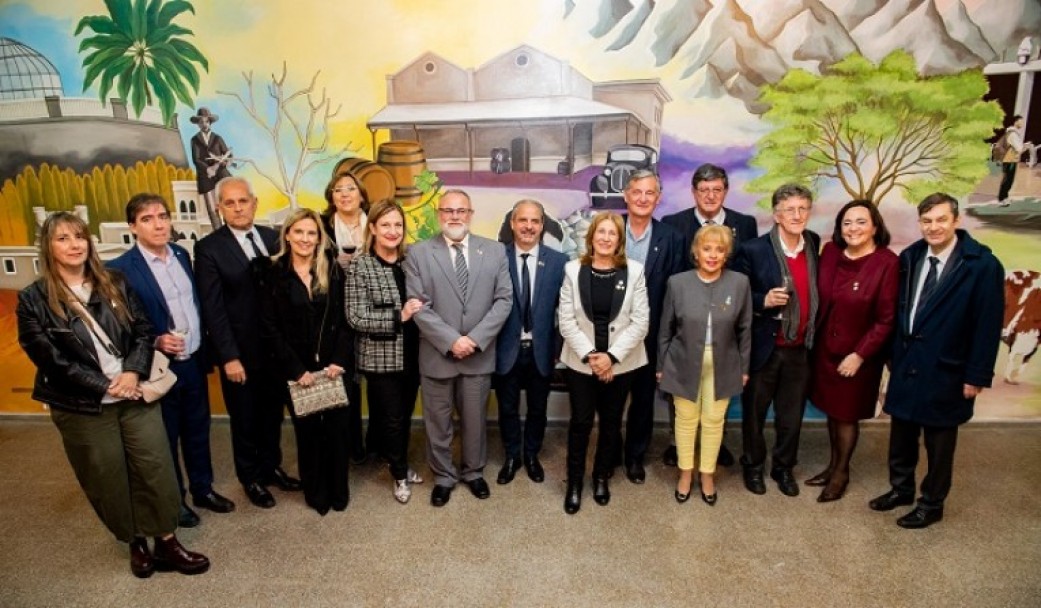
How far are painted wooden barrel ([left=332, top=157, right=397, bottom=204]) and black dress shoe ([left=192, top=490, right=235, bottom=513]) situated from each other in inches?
82.5

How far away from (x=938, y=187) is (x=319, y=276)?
4.05 metres

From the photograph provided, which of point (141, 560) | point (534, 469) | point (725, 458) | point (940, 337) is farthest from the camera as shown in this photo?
point (725, 458)

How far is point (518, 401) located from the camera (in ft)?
10.9

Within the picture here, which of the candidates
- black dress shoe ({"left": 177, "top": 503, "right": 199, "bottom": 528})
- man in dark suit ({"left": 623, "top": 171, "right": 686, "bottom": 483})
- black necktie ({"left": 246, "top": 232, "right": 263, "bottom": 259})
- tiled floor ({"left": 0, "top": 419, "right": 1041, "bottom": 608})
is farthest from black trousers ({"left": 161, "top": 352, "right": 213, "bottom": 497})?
man in dark suit ({"left": 623, "top": 171, "right": 686, "bottom": 483})

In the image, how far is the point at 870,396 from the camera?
118 inches

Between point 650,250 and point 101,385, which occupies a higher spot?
point 650,250

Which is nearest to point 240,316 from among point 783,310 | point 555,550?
point 555,550

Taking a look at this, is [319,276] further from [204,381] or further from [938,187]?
[938,187]

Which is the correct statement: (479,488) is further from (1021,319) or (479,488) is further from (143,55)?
(1021,319)

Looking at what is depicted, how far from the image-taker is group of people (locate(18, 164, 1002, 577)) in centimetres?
268

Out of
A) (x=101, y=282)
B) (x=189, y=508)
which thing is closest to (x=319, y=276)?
(x=101, y=282)

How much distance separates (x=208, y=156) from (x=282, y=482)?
2365 millimetres

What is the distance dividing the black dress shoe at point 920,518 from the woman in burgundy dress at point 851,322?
1.06ft

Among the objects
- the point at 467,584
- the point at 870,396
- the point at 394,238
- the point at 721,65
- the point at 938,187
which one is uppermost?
the point at 721,65
